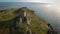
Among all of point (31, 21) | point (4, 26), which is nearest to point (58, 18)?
point (31, 21)

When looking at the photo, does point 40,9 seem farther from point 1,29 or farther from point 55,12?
point 1,29

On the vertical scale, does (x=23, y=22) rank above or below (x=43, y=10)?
below

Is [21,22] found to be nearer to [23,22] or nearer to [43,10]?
[23,22]

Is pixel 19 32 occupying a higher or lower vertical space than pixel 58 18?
lower

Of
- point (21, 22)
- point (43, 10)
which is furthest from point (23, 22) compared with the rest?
point (43, 10)

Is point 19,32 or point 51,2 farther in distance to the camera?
point 51,2
